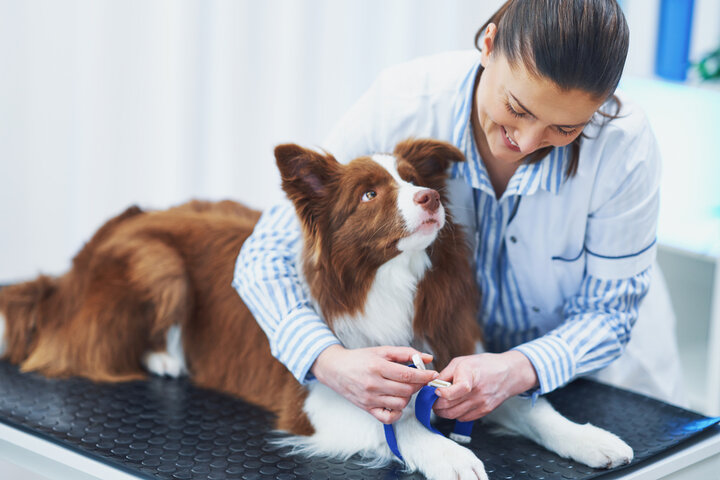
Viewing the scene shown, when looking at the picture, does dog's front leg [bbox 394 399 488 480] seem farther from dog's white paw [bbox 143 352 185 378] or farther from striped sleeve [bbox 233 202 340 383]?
dog's white paw [bbox 143 352 185 378]

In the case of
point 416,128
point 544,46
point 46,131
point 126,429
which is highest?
point 544,46

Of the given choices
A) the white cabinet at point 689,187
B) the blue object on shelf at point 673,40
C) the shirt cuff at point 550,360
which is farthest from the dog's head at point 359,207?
the blue object on shelf at point 673,40

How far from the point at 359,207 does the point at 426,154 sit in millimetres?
205

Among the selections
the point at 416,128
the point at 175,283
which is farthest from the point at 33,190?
the point at 416,128

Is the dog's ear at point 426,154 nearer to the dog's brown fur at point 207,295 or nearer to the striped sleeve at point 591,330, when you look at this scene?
Result: the dog's brown fur at point 207,295

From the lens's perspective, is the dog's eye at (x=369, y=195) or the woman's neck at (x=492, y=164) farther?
the woman's neck at (x=492, y=164)

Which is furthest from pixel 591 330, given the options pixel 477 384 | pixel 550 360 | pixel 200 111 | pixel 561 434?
pixel 200 111

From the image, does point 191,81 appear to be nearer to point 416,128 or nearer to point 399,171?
point 416,128

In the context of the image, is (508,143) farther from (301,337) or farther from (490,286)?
(301,337)

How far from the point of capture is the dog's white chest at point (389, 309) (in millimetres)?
1457

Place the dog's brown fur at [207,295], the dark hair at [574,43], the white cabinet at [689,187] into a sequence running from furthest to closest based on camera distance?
1. the white cabinet at [689,187]
2. the dog's brown fur at [207,295]
3. the dark hair at [574,43]

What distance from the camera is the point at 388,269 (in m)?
1.45

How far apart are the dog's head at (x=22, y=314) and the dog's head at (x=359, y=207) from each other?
2.78 feet

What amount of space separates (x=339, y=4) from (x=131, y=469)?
2.46m
